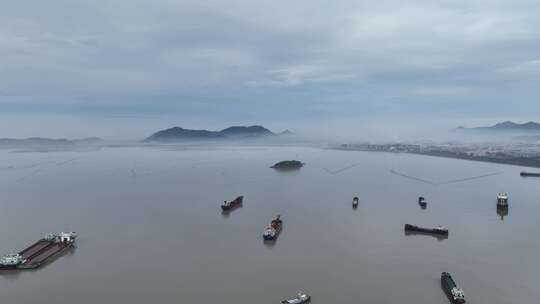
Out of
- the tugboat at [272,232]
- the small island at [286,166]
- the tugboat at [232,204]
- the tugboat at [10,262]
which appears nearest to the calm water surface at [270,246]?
the tugboat at [272,232]

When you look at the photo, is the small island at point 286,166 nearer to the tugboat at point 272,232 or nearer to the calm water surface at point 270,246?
the calm water surface at point 270,246

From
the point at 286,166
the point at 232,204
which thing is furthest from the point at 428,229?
the point at 286,166

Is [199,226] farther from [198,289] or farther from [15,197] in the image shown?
[15,197]

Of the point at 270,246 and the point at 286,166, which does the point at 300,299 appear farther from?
the point at 286,166

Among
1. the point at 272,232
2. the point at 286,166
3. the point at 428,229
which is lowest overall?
the point at 428,229

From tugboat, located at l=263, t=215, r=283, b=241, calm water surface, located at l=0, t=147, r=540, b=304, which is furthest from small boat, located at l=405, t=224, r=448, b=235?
tugboat, located at l=263, t=215, r=283, b=241
